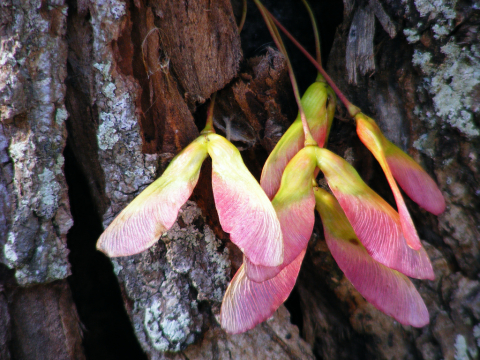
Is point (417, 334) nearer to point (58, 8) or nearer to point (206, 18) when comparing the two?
point (206, 18)

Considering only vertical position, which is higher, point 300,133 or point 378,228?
point 300,133

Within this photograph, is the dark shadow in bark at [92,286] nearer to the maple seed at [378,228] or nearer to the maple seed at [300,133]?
the maple seed at [300,133]

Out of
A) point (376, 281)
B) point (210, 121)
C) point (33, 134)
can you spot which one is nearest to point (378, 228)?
point (376, 281)

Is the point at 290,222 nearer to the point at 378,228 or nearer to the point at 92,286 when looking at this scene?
the point at 378,228

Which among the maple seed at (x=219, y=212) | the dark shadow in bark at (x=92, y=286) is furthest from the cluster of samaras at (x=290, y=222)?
the dark shadow in bark at (x=92, y=286)

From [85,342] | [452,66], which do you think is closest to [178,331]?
[85,342]

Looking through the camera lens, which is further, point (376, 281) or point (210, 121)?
point (210, 121)
